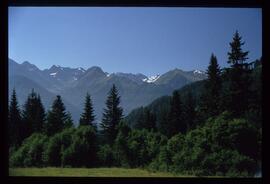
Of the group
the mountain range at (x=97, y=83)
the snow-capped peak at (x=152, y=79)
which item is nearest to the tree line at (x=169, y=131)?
the mountain range at (x=97, y=83)

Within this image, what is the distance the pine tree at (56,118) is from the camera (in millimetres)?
5939

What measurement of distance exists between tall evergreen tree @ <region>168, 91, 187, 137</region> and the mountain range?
16 centimetres

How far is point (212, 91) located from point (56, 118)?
2632 millimetres

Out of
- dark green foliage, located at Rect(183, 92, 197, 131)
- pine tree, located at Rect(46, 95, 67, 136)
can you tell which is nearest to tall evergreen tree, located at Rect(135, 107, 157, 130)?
dark green foliage, located at Rect(183, 92, 197, 131)

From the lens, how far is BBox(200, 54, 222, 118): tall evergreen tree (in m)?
5.75

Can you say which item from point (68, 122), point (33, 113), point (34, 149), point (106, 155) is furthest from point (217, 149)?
point (33, 113)

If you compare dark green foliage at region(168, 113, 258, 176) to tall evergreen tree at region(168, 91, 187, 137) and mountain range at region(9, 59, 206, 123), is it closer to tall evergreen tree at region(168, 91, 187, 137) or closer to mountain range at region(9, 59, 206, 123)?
tall evergreen tree at region(168, 91, 187, 137)

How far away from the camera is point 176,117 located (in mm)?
5531

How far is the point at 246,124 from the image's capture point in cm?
584

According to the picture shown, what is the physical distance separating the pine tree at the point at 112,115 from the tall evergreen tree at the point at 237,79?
6.20 ft

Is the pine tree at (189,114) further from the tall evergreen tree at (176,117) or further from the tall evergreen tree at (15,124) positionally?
the tall evergreen tree at (15,124)
